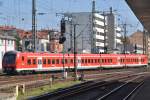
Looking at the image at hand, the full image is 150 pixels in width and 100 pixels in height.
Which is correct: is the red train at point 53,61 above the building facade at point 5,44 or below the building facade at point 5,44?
below

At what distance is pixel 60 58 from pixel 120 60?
909 inches

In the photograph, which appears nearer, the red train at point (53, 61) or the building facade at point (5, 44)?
the red train at point (53, 61)

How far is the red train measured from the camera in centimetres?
5653

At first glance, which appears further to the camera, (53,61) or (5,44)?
(5,44)

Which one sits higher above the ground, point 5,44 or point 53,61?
point 5,44

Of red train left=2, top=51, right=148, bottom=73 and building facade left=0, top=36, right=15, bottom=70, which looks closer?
red train left=2, top=51, right=148, bottom=73

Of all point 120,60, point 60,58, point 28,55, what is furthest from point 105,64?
point 28,55

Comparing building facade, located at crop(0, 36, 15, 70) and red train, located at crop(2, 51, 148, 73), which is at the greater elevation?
building facade, located at crop(0, 36, 15, 70)

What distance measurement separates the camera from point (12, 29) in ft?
419

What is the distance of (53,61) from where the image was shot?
64.4 meters

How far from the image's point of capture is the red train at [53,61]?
56531 mm

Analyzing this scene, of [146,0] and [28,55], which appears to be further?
[28,55]

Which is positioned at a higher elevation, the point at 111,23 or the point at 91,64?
the point at 111,23

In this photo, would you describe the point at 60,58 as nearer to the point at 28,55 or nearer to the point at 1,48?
the point at 28,55
